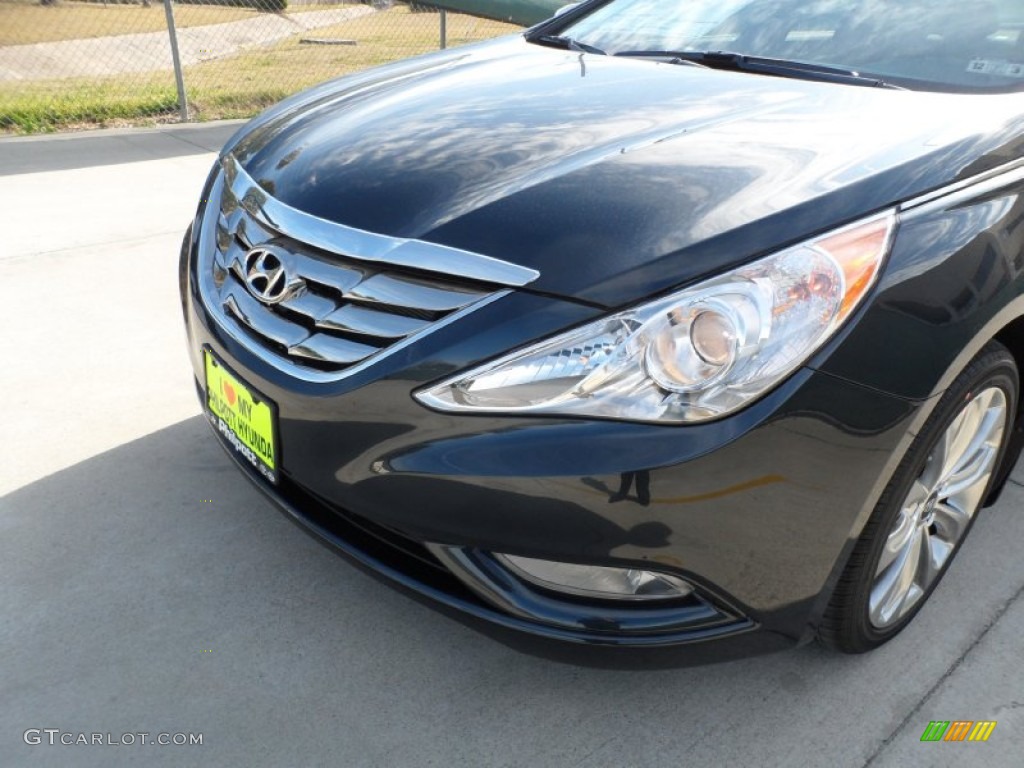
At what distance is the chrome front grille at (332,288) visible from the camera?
163 centimetres

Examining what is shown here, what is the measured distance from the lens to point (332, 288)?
1.77 metres

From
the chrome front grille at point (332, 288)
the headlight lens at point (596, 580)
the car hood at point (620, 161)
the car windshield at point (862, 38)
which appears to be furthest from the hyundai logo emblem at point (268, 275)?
the car windshield at point (862, 38)

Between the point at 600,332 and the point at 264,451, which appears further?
the point at 264,451

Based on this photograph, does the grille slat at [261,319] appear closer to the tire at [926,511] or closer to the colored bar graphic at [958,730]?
the tire at [926,511]

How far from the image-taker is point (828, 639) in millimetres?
1902

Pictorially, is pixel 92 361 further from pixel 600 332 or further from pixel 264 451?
pixel 600 332

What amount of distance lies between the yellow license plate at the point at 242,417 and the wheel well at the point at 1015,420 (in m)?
1.46

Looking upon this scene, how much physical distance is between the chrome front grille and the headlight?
0.15 metres

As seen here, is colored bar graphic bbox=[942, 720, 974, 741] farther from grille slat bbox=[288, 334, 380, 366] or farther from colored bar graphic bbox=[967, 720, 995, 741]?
grille slat bbox=[288, 334, 380, 366]

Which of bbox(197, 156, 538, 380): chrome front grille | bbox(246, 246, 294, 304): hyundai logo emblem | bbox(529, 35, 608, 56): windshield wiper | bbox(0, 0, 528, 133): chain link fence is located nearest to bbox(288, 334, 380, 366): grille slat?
bbox(197, 156, 538, 380): chrome front grille

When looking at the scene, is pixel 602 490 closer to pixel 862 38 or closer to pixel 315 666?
pixel 315 666

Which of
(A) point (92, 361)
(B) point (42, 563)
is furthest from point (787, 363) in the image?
(A) point (92, 361)

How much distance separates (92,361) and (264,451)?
5.38 feet

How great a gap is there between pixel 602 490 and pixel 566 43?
1898 mm
